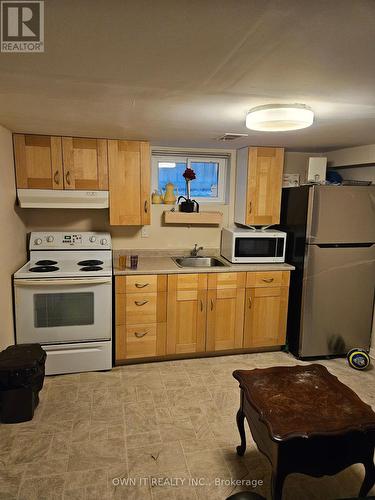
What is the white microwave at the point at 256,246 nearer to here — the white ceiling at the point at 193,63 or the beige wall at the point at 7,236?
the white ceiling at the point at 193,63

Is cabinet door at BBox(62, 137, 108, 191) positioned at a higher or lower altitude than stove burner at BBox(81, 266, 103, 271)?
higher

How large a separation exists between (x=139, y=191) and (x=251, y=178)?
3.78ft

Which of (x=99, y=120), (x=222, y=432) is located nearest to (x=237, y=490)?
(x=222, y=432)

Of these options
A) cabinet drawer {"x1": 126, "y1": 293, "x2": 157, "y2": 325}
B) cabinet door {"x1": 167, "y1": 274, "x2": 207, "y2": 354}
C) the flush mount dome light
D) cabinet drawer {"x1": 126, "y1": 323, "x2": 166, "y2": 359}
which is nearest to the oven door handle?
cabinet drawer {"x1": 126, "y1": 293, "x2": 157, "y2": 325}

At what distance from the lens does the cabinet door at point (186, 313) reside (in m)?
3.29

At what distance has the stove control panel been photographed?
3.38 meters

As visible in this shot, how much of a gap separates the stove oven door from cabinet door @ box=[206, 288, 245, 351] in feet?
3.21

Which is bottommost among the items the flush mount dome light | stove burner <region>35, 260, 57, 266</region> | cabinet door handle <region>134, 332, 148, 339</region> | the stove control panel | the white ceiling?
cabinet door handle <region>134, 332, 148, 339</region>

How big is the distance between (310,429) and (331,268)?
6.68ft

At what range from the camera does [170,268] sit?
329 cm

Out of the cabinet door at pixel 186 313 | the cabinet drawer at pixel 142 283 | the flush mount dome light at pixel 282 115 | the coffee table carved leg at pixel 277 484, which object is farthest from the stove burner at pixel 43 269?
the coffee table carved leg at pixel 277 484

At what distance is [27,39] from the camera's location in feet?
3.90

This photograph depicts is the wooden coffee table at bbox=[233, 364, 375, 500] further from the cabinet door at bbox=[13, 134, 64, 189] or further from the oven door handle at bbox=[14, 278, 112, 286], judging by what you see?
the cabinet door at bbox=[13, 134, 64, 189]

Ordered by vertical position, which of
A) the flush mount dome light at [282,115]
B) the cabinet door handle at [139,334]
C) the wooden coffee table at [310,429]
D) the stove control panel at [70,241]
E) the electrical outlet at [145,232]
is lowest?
the cabinet door handle at [139,334]
